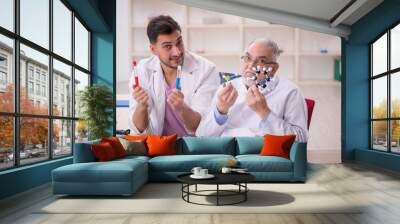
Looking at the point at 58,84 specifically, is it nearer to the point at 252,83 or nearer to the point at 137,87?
the point at 137,87

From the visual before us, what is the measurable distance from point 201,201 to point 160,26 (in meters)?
5.20

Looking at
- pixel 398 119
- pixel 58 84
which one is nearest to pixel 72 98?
pixel 58 84

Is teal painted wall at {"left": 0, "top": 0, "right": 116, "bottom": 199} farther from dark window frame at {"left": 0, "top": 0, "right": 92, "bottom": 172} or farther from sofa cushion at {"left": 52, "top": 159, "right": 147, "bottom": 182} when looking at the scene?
sofa cushion at {"left": 52, "top": 159, "right": 147, "bottom": 182}

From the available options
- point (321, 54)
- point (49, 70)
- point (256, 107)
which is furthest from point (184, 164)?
point (321, 54)

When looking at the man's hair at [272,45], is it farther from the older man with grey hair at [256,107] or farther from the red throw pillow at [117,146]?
the red throw pillow at [117,146]

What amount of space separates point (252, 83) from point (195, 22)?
2002 mm

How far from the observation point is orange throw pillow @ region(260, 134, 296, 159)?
6645 mm

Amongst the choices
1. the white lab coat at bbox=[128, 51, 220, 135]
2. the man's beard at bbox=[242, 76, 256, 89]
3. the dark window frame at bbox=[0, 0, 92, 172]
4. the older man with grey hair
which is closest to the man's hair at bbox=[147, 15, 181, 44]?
the white lab coat at bbox=[128, 51, 220, 135]

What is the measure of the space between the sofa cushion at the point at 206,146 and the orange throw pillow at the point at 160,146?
0.78 ft

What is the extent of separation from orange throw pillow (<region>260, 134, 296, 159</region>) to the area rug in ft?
3.45

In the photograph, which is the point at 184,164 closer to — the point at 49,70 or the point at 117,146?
the point at 117,146

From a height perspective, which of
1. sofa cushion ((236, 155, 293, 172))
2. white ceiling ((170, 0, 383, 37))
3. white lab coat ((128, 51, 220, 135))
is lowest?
sofa cushion ((236, 155, 293, 172))

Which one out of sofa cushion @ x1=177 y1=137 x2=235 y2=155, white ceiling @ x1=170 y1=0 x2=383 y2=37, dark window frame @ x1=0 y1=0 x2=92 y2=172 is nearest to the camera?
dark window frame @ x1=0 y1=0 x2=92 y2=172

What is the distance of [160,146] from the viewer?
6.91 metres
